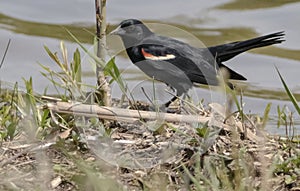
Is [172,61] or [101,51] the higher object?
[101,51]

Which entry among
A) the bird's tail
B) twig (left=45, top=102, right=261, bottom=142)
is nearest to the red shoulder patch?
the bird's tail

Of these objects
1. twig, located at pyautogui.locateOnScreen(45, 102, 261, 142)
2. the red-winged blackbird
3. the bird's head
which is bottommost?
twig, located at pyautogui.locateOnScreen(45, 102, 261, 142)

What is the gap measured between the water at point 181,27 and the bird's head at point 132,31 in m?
1.05

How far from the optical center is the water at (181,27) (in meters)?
7.43

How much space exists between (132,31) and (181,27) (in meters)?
2.27

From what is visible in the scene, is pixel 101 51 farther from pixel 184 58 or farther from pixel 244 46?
pixel 244 46

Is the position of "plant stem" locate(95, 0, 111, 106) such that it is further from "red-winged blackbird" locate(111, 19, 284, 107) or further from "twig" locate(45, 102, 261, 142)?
"red-winged blackbird" locate(111, 19, 284, 107)

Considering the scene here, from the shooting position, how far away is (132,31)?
599cm

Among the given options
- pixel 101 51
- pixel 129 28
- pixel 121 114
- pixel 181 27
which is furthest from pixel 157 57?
pixel 181 27

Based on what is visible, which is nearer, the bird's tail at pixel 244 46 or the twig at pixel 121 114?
the twig at pixel 121 114

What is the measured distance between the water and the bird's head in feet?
3.46

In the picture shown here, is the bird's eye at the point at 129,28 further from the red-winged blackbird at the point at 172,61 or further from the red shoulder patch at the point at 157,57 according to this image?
the red shoulder patch at the point at 157,57

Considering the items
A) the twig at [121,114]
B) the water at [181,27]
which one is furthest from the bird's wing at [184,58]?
the water at [181,27]

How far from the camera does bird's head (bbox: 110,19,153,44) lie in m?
5.95
